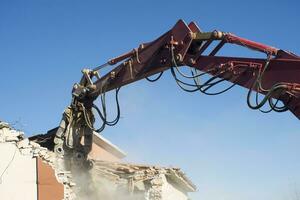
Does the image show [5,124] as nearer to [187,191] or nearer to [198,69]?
[198,69]

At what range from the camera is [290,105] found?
28.4 ft

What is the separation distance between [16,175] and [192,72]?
5.84m

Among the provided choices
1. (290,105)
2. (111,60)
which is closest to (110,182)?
(111,60)

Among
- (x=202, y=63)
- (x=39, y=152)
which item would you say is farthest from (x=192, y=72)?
(x=39, y=152)

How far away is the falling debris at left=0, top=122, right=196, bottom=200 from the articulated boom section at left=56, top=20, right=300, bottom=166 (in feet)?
2.27

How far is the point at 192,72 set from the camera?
10.6 m

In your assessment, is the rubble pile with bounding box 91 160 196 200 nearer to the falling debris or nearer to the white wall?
the falling debris

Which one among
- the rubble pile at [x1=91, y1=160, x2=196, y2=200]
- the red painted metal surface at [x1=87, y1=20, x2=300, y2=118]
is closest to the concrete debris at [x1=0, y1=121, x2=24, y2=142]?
the red painted metal surface at [x1=87, y1=20, x2=300, y2=118]

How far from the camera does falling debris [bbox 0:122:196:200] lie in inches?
531

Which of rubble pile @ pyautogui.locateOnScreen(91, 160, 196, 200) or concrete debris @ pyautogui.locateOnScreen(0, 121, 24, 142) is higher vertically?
concrete debris @ pyautogui.locateOnScreen(0, 121, 24, 142)

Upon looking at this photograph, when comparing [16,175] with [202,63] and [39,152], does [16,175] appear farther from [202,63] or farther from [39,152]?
[202,63]

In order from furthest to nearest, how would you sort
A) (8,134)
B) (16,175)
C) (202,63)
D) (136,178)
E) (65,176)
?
(136,178) → (65,176) → (8,134) → (16,175) → (202,63)

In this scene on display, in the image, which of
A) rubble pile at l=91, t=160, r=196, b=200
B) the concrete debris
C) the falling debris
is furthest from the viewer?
rubble pile at l=91, t=160, r=196, b=200

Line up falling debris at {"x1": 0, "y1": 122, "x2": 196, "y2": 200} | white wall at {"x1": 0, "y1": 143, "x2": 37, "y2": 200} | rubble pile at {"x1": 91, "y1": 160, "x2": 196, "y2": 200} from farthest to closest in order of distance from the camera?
rubble pile at {"x1": 91, "y1": 160, "x2": 196, "y2": 200} → falling debris at {"x1": 0, "y1": 122, "x2": 196, "y2": 200} → white wall at {"x1": 0, "y1": 143, "x2": 37, "y2": 200}
